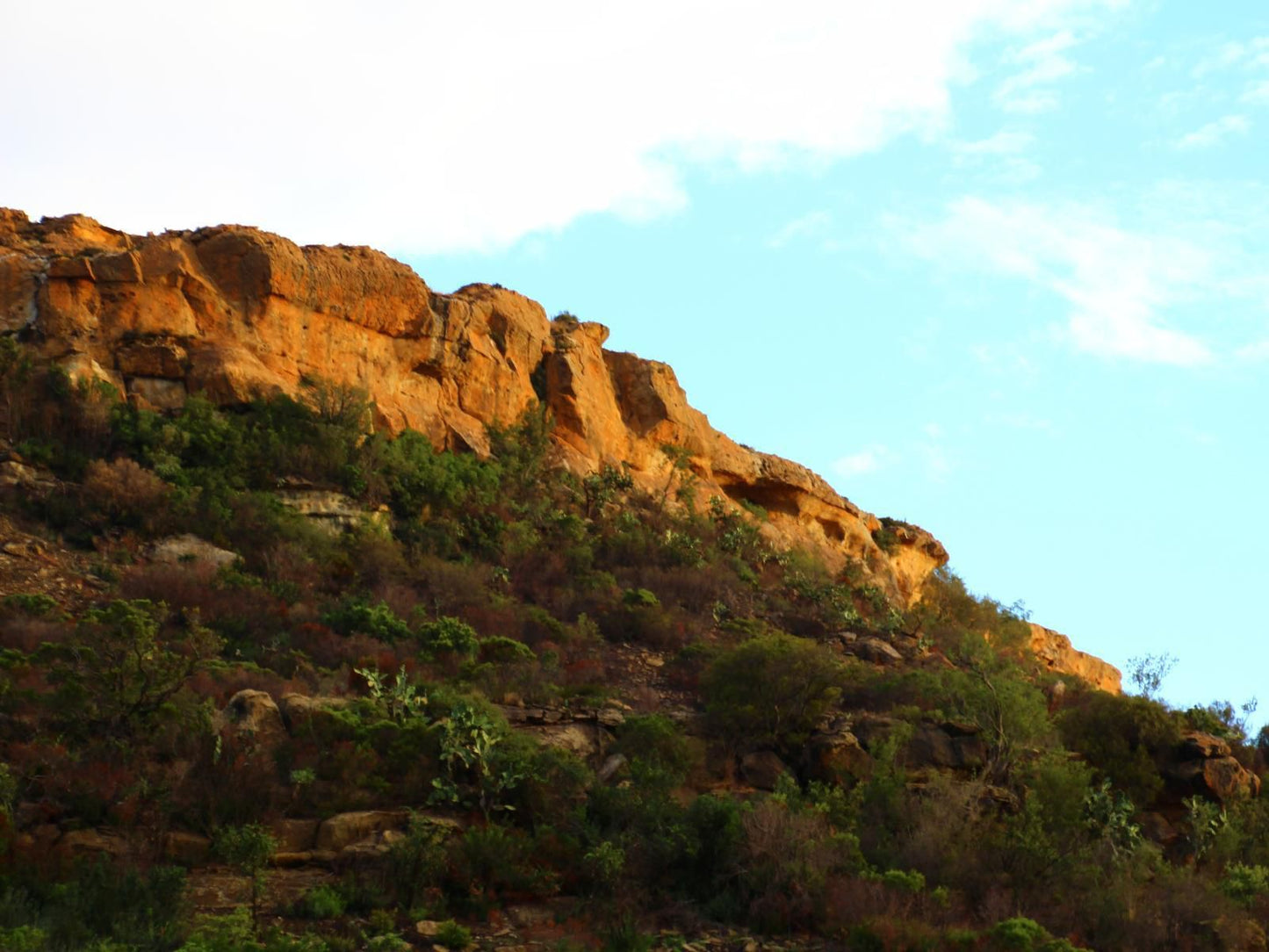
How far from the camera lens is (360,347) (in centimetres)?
3209

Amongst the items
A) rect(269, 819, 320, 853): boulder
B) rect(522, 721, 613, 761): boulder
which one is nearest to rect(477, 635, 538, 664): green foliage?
rect(522, 721, 613, 761): boulder

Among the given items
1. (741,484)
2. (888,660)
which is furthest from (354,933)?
(741,484)

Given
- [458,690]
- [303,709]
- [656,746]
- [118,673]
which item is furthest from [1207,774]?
[118,673]

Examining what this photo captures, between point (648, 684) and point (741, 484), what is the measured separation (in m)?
18.2

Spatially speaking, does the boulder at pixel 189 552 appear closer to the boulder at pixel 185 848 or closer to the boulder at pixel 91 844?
the boulder at pixel 185 848

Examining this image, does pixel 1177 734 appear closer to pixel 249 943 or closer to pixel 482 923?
pixel 482 923

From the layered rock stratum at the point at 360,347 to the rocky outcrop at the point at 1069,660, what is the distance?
10239 mm

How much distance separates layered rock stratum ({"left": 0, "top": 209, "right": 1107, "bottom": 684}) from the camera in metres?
28.5

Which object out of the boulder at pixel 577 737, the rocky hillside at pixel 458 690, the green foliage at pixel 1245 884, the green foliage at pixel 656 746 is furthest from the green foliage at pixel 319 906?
the green foliage at pixel 1245 884

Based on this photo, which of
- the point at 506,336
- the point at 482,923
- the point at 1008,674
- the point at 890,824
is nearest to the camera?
the point at 482,923

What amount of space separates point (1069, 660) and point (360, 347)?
32487 millimetres

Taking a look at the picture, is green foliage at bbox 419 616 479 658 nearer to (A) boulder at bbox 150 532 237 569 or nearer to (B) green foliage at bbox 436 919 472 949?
(A) boulder at bbox 150 532 237 569

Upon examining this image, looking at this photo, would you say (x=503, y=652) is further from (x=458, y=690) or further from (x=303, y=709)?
(x=303, y=709)

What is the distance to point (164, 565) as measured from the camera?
23.6m
